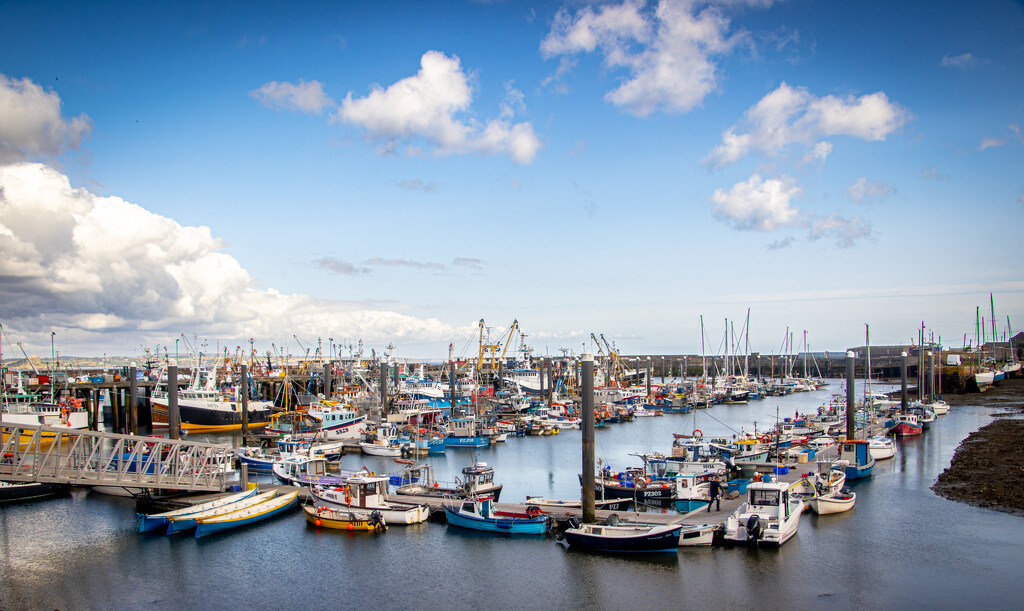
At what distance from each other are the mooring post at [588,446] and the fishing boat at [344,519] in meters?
8.44

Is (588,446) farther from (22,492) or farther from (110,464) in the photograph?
(22,492)

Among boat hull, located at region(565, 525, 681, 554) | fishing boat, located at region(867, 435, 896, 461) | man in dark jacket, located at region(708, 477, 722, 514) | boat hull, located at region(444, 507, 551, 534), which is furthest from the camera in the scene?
fishing boat, located at region(867, 435, 896, 461)

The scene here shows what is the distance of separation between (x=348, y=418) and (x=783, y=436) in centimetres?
3371

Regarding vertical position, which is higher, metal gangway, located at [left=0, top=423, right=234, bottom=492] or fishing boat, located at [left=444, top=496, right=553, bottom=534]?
metal gangway, located at [left=0, top=423, right=234, bottom=492]

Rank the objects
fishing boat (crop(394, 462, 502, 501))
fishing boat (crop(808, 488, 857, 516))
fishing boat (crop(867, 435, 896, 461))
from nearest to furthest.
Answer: fishing boat (crop(808, 488, 857, 516)) → fishing boat (crop(394, 462, 502, 501)) → fishing boat (crop(867, 435, 896, 461))

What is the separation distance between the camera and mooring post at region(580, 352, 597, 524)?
23172 mm

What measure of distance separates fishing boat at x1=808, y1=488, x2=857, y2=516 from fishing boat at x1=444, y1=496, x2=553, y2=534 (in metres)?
11.5

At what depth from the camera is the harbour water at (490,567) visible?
19094 millimetres

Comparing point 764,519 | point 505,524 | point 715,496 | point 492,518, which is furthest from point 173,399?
point 764,519

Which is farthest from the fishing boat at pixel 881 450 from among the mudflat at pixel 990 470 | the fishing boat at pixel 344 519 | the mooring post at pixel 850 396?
the fishing boat at pixel 344 519

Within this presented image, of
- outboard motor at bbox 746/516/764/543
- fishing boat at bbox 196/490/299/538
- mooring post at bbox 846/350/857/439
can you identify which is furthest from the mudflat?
fishing boat at bbox 196/490/299/538

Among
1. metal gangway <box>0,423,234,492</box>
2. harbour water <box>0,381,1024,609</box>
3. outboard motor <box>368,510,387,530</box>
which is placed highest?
metal gangway <box>0,423,234,492</box>

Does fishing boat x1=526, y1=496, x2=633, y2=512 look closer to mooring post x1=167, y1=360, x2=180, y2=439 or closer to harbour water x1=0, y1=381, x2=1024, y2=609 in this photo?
harbour water x1=0, y1=381, x2=1024, y2=609

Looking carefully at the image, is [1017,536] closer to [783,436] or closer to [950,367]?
[783,436]
